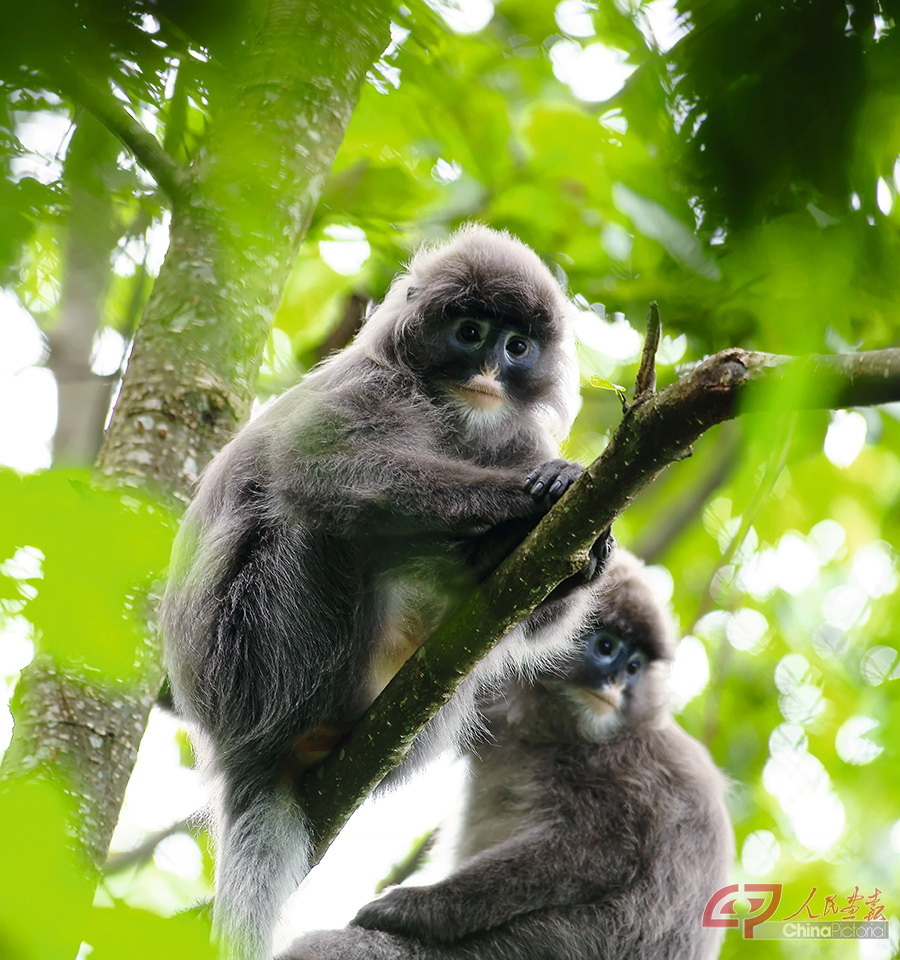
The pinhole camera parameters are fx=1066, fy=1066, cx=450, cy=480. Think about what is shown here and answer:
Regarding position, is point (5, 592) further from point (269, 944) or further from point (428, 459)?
point (269, 944)

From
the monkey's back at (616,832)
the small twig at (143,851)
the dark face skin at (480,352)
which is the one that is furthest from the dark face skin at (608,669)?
the small twig at (143,851)

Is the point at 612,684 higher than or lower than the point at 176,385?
lower

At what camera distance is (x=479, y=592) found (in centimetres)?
261

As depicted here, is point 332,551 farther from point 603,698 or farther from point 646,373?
point 603,698

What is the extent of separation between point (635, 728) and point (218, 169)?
13.7ft

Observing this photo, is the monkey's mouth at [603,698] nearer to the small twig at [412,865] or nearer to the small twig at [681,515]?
the small twig at [412,865]

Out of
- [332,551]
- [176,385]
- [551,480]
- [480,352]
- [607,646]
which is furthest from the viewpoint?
[607,646]

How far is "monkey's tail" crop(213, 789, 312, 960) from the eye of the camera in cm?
332

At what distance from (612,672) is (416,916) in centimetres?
143

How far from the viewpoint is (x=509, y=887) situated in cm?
409

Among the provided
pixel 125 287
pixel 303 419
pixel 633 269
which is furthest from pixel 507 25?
pixel 125 287

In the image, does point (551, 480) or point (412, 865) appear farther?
point (412, 865)

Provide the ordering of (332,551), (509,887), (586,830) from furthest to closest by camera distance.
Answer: (586,830) < (509,887) < (332,551)

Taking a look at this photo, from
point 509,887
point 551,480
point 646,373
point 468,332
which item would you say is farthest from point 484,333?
point 509,887
